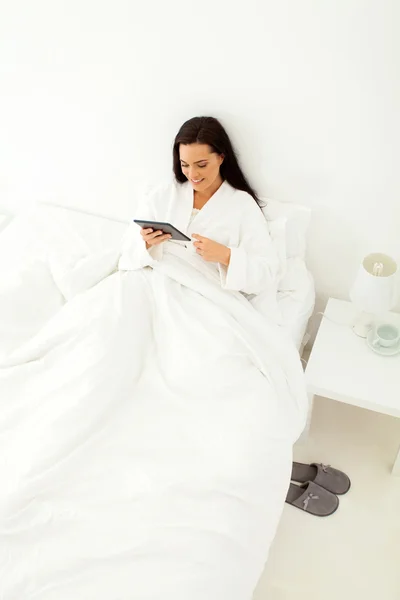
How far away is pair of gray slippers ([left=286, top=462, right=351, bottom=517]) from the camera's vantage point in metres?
1.75

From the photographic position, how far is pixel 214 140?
1.68 meters

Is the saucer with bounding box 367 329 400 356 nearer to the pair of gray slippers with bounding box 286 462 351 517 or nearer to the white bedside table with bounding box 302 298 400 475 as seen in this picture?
the white bedside table with bounding box 302 298 400 475

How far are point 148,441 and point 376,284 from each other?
0.77 m

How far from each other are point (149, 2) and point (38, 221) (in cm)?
88

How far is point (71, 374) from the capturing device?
146cm

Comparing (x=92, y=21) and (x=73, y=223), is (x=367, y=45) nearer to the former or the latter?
(x=92, y=21)

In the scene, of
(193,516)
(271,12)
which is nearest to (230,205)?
Result: (271,12)

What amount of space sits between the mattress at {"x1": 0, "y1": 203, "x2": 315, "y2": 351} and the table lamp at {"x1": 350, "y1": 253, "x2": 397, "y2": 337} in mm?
203

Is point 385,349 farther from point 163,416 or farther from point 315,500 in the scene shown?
point 163,416

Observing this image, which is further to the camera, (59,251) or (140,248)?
(59,251)

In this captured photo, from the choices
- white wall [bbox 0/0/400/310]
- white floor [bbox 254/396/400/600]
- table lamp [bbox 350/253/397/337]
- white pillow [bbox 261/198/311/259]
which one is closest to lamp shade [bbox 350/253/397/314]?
table lamp [bbox 350/253/397/337]

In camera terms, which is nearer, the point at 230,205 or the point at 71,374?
the point at 71,374

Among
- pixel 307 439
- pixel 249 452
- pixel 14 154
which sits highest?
pixel 14 154

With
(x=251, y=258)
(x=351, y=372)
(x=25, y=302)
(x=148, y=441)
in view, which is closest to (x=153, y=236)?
(x=251, y=258)
